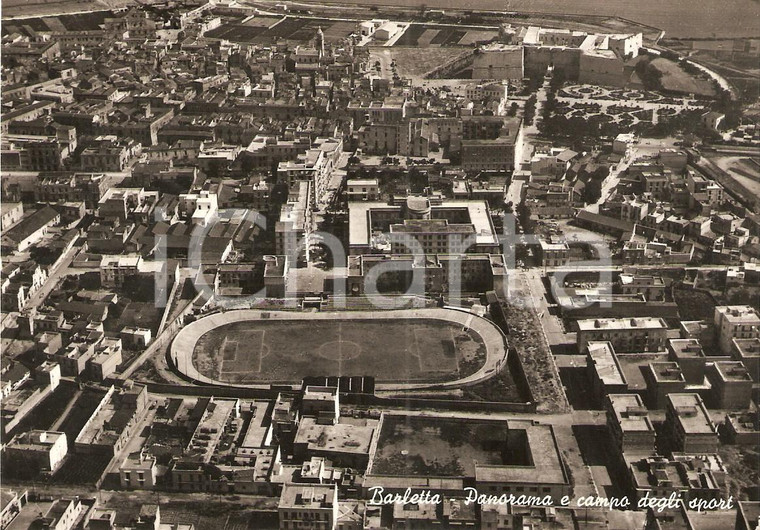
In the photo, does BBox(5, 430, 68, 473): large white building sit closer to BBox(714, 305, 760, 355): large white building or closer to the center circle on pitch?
the center circle on pitch

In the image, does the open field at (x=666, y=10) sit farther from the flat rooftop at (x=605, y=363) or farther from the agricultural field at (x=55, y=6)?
the flat rooftop at (x=605, y=363)

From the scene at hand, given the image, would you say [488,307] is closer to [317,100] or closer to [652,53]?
[317,100]

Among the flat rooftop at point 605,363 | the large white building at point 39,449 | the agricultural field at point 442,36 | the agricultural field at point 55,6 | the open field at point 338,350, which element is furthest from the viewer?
the agricultural field at point 55,6

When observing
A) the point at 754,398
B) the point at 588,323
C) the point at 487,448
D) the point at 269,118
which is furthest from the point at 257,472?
the point at 269,118

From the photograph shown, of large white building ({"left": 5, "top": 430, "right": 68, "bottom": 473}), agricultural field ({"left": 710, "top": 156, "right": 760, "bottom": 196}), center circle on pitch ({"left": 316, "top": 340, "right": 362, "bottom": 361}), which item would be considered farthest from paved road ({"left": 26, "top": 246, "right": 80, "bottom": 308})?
agricultural field ({"left": 710, "top": 156, "right": 760, "bottom": 196})

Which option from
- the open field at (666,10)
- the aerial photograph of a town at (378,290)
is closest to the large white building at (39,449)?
the aerial photograph of a town at (378,290)

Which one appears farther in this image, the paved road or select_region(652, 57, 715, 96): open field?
select_region(652, 57, 715, 96): open field
